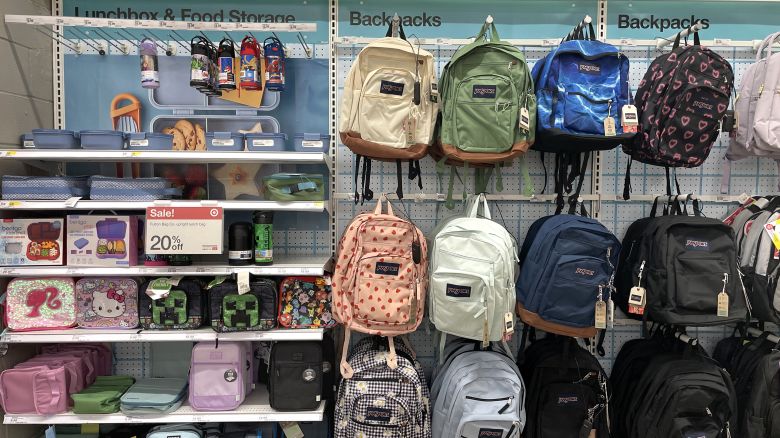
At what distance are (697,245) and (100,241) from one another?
314 centimetres

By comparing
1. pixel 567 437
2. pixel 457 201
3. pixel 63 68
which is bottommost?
pixel 567 437

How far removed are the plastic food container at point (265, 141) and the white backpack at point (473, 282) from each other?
0.97m

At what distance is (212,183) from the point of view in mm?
2863

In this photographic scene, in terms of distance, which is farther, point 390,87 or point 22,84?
point 22,84

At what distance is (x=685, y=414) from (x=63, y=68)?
13.2 ft

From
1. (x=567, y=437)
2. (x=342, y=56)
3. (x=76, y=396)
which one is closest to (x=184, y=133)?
(x=342, y=56)

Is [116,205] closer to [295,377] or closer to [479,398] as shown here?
[295,377]

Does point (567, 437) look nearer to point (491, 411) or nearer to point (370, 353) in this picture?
point (491, 411)

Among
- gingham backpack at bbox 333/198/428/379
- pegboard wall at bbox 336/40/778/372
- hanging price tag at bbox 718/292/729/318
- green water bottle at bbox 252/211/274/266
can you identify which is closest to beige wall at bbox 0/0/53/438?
green water bottle at bbox 252/211/274/266

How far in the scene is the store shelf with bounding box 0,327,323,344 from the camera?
2434mm

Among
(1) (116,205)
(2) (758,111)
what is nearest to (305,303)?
(1) (116,205)

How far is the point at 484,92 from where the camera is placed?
8.15 feet

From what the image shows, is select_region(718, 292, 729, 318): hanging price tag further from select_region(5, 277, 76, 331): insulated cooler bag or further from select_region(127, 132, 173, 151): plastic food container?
select_region(5, 277, 76, 331): insulated cooler bag

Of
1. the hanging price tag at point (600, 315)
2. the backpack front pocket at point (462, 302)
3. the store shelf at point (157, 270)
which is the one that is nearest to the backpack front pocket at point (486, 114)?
the backpack front pocket at point (462, 302)
